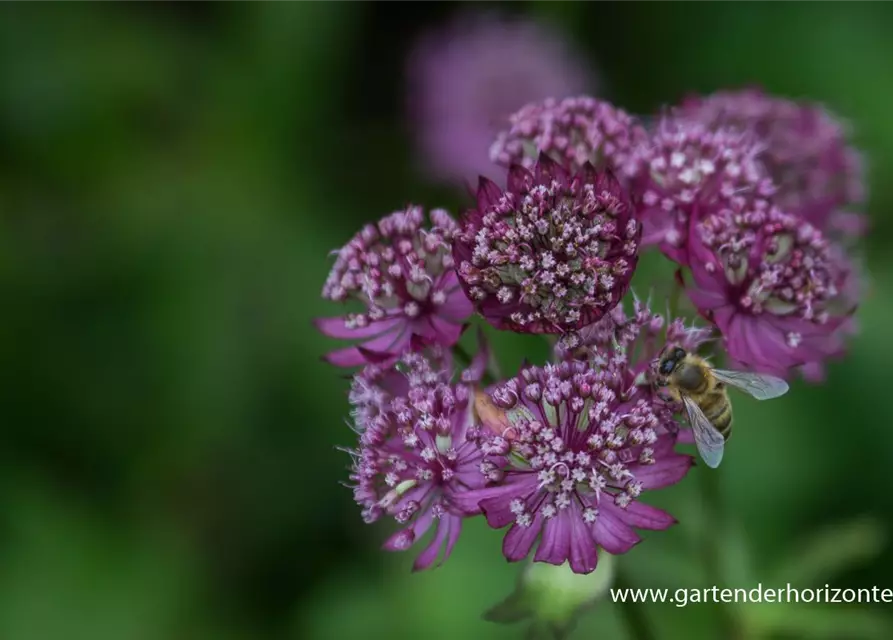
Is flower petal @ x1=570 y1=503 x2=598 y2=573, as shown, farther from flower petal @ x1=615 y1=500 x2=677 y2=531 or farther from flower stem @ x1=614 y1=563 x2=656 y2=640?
flower stem @ x1=614 y1=563 x2=656 y2=640

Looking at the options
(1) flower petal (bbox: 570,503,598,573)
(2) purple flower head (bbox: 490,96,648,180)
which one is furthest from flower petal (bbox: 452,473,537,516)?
(2) purple flower head (bbox: 490,96,648,180)

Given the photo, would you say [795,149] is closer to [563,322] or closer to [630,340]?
[630,340]

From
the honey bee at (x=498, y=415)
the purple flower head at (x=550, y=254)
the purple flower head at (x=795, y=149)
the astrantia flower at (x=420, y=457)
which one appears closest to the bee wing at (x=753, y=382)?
the purple flower head at (x=550, y=254)

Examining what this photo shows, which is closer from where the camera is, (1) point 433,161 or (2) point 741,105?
(2) point 741,105

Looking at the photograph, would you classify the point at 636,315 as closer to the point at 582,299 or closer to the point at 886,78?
the point at 582,299

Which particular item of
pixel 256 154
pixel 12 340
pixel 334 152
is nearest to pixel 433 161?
pixel 334 152

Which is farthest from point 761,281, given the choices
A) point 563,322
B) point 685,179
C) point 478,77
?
point 478,77
